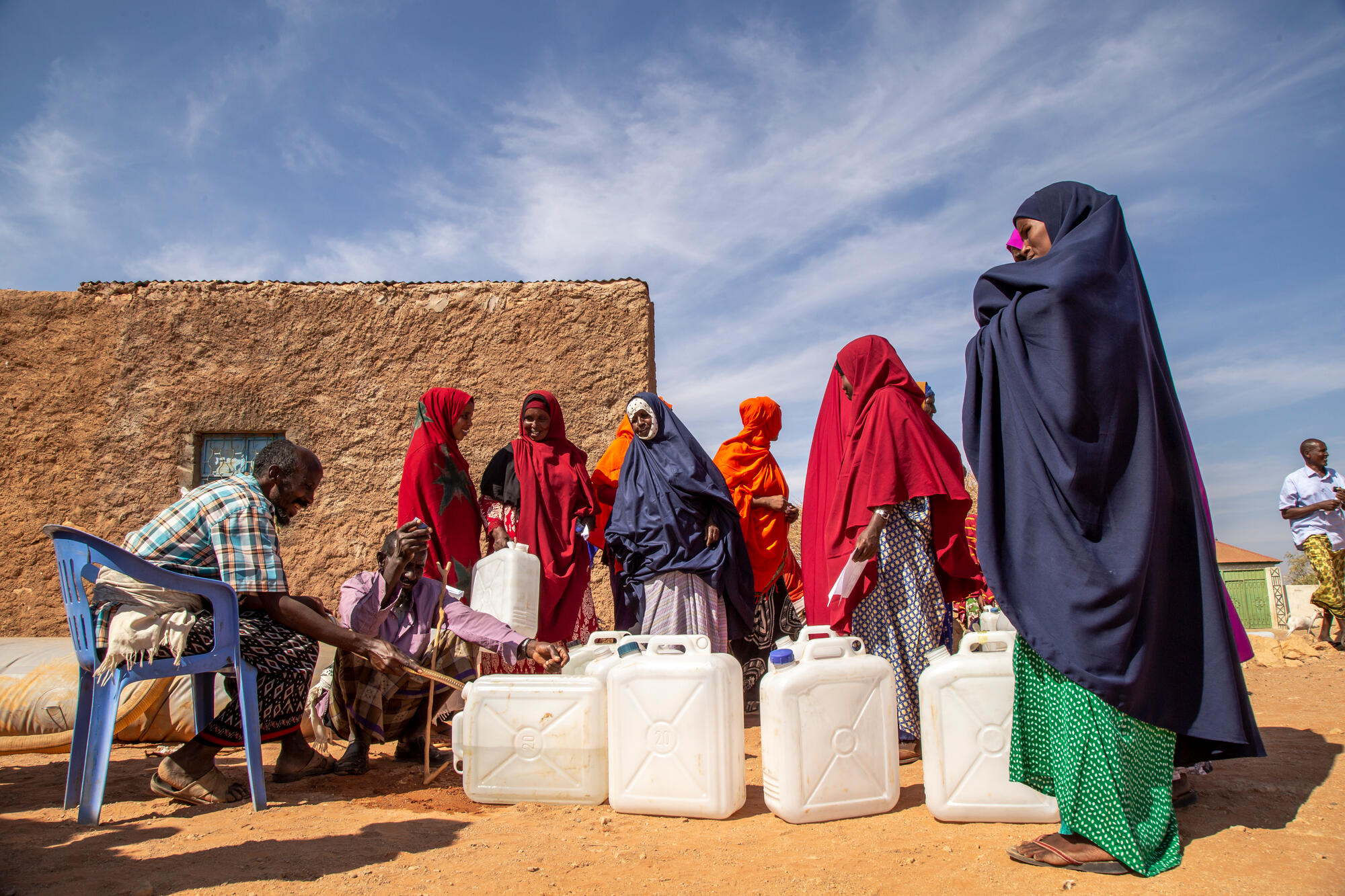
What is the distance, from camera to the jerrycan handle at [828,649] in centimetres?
236

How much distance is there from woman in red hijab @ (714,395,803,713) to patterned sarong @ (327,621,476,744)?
1612 millimetres

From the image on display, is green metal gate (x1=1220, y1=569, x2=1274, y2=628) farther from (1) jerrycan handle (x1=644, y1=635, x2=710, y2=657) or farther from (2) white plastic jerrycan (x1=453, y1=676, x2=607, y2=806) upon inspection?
(2) white plastic jerrycan (x1=453, y1=676, x2=607, y2=806)

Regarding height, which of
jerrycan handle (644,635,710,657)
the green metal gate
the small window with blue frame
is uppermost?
the small window with blue frame

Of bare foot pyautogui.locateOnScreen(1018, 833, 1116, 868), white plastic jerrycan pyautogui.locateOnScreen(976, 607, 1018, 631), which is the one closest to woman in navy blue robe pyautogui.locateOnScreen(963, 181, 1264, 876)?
bare foot pyautogui.locateOnScreen(1018, 833, 1116, 868)

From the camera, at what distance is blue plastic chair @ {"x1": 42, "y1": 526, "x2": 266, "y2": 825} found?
2240 millimetres

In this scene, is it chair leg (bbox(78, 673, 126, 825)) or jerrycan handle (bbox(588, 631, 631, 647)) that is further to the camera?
jerrycan handle (bbox(588, 631, 631, 647))


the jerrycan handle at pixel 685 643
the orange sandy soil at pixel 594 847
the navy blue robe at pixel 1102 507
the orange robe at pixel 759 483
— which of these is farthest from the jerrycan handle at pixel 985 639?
the orange robe at pixel 759 483

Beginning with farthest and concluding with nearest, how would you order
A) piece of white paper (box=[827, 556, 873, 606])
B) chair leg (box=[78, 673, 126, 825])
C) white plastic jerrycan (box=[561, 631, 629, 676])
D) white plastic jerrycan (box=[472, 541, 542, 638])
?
1. white plastic jerrycan (box=[472, 541, 542, 638])
2. piece of white paper (box=[827, 556, 873, 606])
3. white plastic jerrycan (box=[561, 631, 629, 676])
4. chair leg (box=[78, 673, 126, 825])

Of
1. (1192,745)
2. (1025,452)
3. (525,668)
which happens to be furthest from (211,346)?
(1192,745)

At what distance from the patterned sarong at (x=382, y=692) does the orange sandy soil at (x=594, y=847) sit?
0.33 m

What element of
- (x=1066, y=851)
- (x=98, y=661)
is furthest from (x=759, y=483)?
(x=98, y=661)

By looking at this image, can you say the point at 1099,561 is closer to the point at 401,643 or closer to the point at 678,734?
the point at 678,734

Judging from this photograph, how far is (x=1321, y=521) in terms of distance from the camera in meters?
6.35

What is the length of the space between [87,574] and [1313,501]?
7.69 metres
